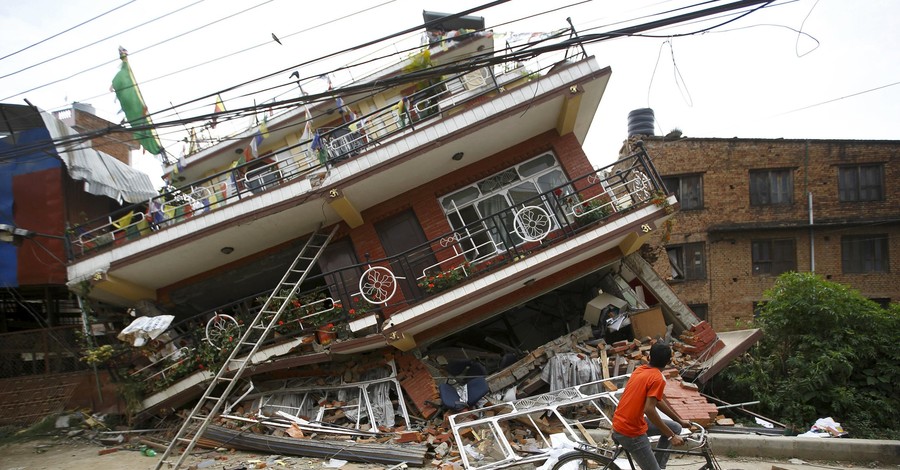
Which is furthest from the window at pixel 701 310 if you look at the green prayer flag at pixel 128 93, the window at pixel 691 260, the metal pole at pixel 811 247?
the green prayer flag at pixel 128 93

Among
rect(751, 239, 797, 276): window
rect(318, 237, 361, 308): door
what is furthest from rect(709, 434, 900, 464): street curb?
rect(751, 239, 797, 276): window

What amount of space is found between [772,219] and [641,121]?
277 inches

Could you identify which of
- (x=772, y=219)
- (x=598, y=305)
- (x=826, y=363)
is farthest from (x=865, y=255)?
(x=598, y=305)

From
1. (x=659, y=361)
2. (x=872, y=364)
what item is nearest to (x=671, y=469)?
(x=659, y=361)

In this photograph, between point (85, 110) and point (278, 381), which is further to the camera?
point (85, 110)

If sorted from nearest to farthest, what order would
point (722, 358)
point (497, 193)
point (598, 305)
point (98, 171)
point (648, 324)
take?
point (722, 358) → point (648, 324) → point (598, 305) → point (497, 193) → point (98, 171)

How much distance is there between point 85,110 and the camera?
53.2 feet

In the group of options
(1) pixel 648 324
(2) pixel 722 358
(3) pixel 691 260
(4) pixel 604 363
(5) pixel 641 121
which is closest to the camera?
(4) pixel 604 363

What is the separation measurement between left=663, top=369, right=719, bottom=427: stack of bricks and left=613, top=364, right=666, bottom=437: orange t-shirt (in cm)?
358

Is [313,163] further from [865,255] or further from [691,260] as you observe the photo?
[865,255]

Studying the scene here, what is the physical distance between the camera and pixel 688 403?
8641 mm

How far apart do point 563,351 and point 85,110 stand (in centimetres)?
1623

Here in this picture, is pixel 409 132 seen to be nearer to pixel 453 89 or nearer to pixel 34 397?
pixel 453 89

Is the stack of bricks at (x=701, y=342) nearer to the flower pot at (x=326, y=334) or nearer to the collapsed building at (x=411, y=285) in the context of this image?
the collapsed building at (x=411, y=285)
